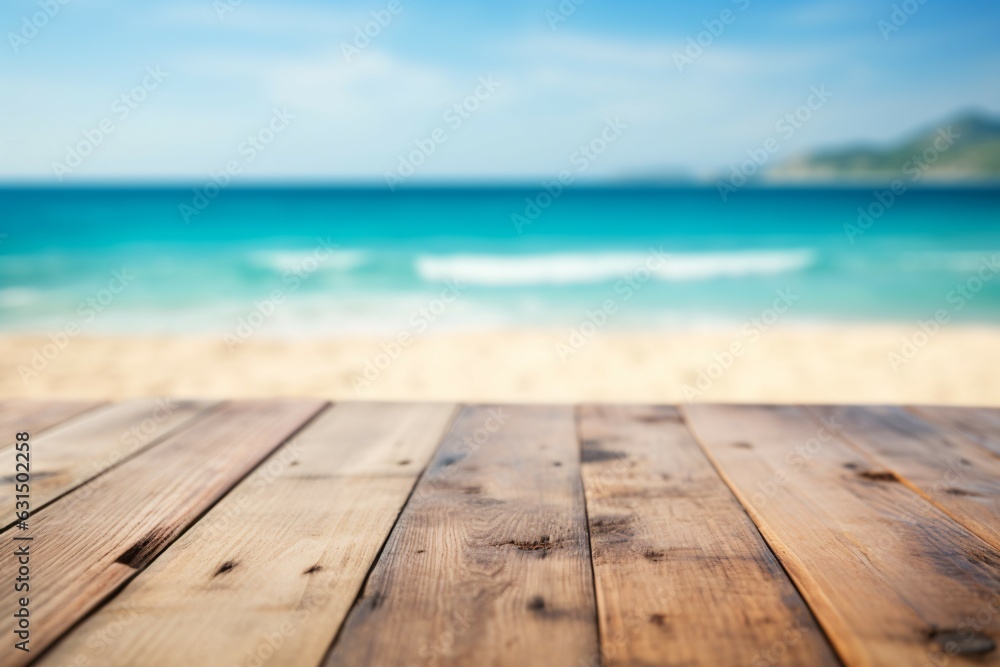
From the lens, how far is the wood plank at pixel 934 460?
3.71 feet

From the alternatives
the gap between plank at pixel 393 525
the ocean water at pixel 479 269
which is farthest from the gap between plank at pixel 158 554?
the ocean water at pixel 479 269

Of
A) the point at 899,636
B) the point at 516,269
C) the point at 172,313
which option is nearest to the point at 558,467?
the point at 899,636

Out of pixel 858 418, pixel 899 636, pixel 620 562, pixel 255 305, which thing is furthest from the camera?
pixel 255 305

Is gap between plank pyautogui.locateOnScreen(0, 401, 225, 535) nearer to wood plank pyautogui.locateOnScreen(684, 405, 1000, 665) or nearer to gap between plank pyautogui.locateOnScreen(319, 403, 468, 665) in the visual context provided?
gap between plank pyautogui.locateOnScreen(319, 403, 468, 665)

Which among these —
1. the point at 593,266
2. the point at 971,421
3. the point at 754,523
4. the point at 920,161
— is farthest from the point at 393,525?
the point at 920,161

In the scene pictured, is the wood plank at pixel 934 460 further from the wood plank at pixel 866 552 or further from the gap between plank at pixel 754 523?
the gap between plank at pixel 754 523

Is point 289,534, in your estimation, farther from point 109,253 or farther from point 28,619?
Answer: point 109,253

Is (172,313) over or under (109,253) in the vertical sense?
under

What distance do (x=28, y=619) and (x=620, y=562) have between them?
75cm

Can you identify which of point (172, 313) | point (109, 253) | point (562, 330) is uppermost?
point (109, 253)

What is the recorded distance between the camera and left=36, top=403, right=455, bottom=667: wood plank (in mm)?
728

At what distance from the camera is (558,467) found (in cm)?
133

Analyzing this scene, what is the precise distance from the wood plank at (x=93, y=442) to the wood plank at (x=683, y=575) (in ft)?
3.16

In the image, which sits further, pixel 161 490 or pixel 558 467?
pixel 558 467
